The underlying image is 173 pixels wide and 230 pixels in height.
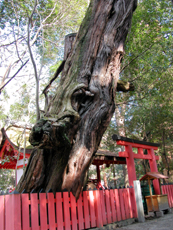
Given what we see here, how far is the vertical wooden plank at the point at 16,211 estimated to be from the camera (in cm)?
307

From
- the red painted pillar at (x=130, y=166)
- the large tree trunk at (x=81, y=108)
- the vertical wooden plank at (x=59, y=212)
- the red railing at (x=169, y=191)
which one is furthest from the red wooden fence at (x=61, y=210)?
the red railing at (x=169, y=191)

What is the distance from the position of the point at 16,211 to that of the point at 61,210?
0.95 metres

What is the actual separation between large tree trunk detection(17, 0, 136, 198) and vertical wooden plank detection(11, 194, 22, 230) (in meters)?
0.70

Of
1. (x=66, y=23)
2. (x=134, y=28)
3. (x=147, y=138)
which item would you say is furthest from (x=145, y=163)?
(x=66, y=23)

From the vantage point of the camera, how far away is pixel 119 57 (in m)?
5.13

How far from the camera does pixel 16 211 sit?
3.12 metres

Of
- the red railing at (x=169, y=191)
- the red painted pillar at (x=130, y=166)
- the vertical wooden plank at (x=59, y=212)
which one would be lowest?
the red railing at (x=169, y=191)

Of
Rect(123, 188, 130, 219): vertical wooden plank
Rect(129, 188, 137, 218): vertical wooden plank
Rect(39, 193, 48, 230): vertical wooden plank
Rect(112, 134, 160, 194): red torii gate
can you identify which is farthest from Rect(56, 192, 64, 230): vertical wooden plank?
Rect(112, 134, 160, 194): red torii gate

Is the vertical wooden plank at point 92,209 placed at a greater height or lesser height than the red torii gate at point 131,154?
lesser

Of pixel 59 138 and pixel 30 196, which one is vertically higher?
pixel 59 138

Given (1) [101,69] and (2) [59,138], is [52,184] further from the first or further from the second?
(1) [101,69]

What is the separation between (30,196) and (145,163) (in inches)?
441

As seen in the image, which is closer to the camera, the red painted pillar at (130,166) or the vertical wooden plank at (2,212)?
the vertical wooden plank at (2,212)

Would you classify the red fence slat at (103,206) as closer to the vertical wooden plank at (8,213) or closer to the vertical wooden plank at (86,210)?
the vertical wooden plank at (86,210)
